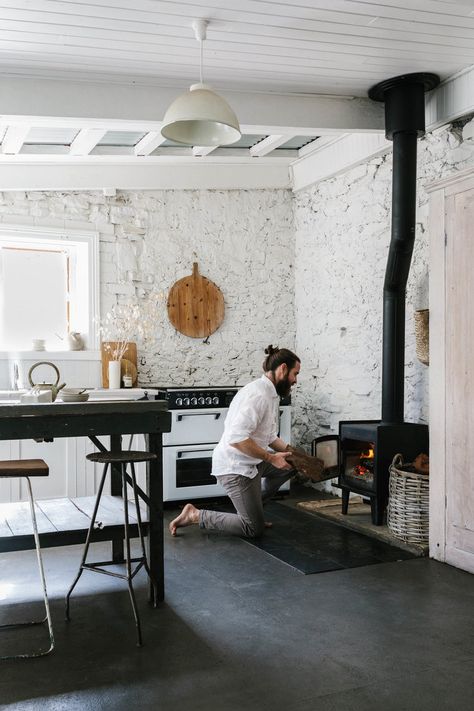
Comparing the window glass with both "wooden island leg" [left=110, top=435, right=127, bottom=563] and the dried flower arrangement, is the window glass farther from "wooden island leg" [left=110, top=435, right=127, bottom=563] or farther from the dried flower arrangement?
"wooden island leg" [left=110, top=435, right=127, bottom=563]

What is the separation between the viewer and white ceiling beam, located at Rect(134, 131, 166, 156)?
604cm

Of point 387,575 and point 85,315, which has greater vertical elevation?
point 85,315

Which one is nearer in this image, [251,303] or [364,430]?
[364,430]

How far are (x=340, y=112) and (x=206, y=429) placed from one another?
3012 millimetres

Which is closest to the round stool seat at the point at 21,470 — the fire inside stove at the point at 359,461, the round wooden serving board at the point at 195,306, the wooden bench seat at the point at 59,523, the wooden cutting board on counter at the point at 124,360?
the wooden bench seat at the point at 59,523

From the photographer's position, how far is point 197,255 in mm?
7312

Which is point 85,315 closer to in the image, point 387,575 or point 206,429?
point 206,429

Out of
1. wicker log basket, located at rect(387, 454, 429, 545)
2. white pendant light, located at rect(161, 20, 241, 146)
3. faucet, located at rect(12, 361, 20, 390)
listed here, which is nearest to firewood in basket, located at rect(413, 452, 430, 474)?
wicker log basket, located at rect(387, 454, 429, 545)

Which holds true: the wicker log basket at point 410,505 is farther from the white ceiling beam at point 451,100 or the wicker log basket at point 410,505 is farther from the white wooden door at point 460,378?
the white ceiling beam at point 451,100

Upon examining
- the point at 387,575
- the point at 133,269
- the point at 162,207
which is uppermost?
the point at 162,207

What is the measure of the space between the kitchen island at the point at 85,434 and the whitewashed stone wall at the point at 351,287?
9.19 ft

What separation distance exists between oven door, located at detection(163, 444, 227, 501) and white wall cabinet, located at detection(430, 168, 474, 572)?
7.58 ft

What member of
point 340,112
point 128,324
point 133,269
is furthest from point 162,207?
point 340,112

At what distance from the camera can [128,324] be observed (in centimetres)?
701
